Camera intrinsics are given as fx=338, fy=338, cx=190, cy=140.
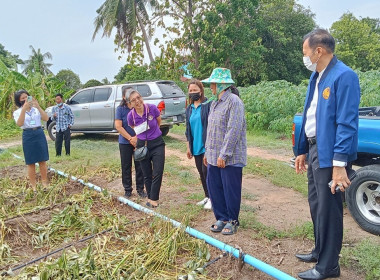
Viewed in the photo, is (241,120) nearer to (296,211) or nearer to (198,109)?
(198,109)

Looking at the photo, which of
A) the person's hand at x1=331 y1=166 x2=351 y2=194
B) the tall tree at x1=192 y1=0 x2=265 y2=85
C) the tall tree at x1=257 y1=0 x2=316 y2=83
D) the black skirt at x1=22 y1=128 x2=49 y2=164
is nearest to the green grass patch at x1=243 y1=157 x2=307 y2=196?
the person's hand at x1=331 y1=166 x2=351 y2=194

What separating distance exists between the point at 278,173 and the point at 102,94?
6912mm

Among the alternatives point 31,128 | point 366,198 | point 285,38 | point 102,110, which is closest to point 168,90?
point 102,110

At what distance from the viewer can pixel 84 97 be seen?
38.0 feet

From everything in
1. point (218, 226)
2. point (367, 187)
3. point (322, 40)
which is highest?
point (322, 40)

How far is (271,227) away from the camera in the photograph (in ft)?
13.1

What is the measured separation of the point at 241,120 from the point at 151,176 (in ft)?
6.35

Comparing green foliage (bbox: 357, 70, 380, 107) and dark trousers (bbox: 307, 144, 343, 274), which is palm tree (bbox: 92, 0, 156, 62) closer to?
green foliage (bbox: 357, 70, 380, 107)

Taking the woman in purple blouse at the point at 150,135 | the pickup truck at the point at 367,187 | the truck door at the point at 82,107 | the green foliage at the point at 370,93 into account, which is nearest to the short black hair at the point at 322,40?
the pickup truck at the point at 367,187

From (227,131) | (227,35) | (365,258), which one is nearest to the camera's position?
(365,258)

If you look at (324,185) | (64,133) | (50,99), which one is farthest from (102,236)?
(50,99)

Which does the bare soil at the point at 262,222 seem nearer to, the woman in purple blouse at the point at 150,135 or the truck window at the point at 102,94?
the woman in purple blouse at the point at 150,135

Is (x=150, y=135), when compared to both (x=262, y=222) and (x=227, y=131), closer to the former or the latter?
(x=227, y=131)

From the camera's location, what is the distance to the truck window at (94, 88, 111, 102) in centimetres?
1105
